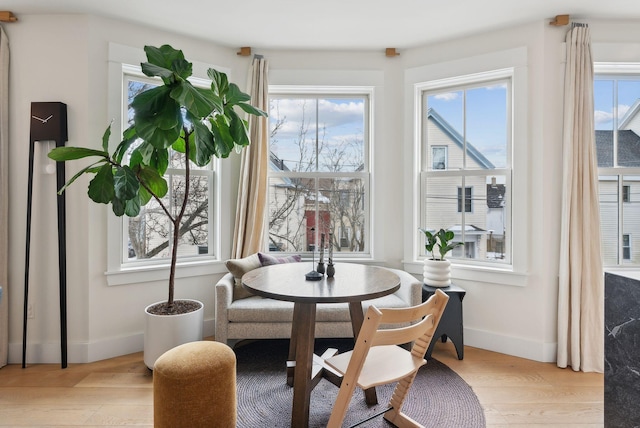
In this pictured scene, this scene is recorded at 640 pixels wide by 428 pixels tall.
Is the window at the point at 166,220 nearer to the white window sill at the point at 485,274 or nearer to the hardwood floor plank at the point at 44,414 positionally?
the hardwood floor plank at the point at 44,414

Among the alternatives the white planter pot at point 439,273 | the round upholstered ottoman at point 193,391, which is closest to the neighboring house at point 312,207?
the white planter pot at point 439,273

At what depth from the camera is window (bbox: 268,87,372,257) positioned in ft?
12.0

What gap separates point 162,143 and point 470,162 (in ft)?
8.57

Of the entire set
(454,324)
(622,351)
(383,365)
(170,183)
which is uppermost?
(170,183)

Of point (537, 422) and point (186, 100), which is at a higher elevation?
point (186, 100)

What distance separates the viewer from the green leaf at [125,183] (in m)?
2.38

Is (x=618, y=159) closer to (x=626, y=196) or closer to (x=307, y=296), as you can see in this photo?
(x=626, y=196)

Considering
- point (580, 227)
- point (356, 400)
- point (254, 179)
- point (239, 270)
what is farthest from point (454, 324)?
point (254, 179)

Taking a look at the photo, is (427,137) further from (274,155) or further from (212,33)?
(212,33)

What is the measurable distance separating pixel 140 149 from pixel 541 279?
3.23 metres

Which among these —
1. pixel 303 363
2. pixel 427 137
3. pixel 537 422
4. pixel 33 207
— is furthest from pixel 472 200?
pixel 33 207

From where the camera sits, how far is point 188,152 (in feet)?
8.52

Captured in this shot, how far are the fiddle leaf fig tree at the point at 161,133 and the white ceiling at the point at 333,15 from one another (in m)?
0.61

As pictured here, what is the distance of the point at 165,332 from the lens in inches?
99.9
